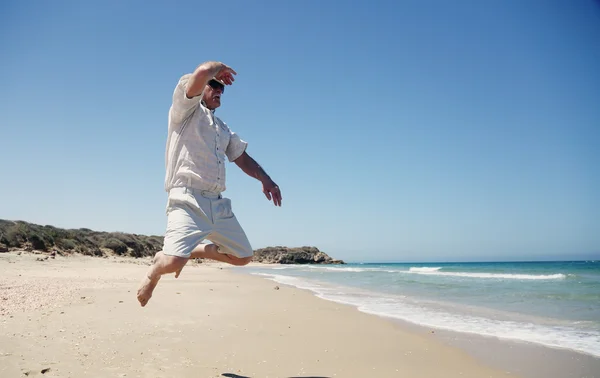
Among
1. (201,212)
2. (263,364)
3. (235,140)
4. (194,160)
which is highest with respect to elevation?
(235,140)

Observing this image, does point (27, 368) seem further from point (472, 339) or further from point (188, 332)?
point (472, 339)

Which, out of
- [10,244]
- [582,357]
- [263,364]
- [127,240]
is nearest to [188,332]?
[263,364]

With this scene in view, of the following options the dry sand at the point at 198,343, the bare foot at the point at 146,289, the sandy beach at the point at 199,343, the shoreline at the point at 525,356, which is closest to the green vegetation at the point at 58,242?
the sandy beach at the point at 199,343

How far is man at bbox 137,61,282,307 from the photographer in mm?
3211

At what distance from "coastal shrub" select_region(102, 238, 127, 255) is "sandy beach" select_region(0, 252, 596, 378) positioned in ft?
74.5

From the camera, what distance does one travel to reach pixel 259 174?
394 centimetres

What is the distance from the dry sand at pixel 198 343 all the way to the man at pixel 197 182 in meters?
0.73

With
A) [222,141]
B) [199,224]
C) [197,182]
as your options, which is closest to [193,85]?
[222,141]

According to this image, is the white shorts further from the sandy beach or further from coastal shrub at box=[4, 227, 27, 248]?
coastal shrub at box=[4, 227, 27, 248]

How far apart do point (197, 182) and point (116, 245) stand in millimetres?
27702

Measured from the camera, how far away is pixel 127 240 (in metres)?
31.0

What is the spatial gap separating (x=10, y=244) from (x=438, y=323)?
60.7 ft

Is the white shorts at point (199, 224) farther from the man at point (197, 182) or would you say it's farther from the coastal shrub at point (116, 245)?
the coastal shrub at point (116, 245)

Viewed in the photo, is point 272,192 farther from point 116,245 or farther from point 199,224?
point 116,245
